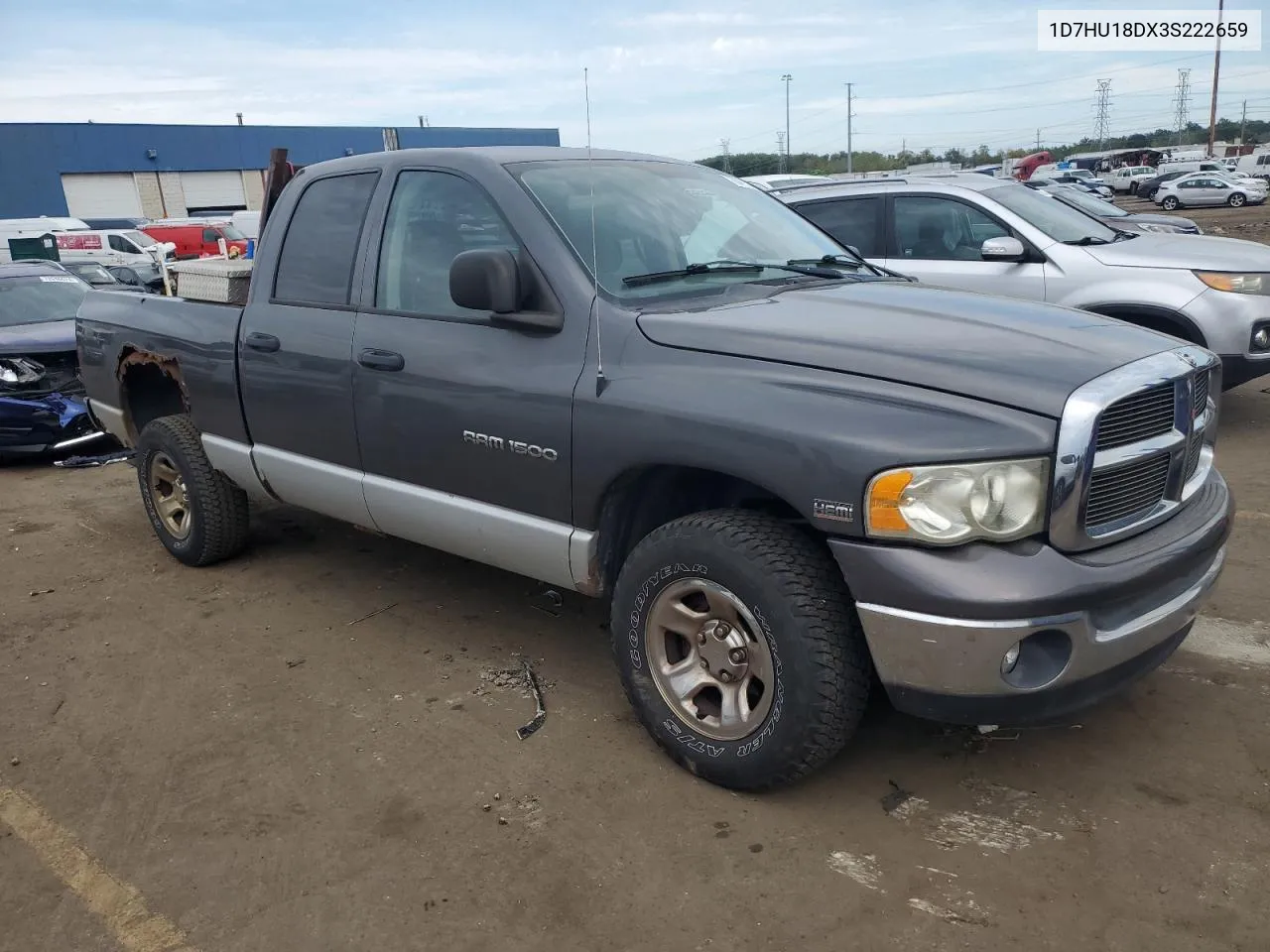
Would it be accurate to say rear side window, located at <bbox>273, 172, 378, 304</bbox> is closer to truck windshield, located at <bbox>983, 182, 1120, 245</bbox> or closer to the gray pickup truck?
the gray pickup truck

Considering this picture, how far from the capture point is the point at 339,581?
4.98 meters

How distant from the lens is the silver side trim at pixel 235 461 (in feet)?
14.9

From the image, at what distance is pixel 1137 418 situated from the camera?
2.66 meters

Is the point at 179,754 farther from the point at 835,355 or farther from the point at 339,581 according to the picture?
the point at 835,355

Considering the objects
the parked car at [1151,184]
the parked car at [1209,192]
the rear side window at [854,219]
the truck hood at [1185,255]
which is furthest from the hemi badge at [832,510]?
the parked car at [1151,184]

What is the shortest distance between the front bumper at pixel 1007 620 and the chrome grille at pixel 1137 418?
0.93 ft

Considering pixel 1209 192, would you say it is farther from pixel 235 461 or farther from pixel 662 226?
pixel 235 461

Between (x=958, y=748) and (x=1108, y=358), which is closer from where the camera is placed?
(x=1108, y=358)

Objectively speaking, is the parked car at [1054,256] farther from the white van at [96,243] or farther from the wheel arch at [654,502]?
the white van at [96,243]

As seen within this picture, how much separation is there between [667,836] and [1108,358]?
179 cm

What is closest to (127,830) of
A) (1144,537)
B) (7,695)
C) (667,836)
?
(7,695)

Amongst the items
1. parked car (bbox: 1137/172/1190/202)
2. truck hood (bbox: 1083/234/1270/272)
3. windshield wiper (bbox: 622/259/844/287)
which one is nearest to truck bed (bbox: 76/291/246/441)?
windshield wiper (bbox: 622/259/844/287)

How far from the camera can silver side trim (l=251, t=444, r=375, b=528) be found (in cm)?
405

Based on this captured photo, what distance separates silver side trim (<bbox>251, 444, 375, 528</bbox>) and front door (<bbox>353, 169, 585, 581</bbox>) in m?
0.11
